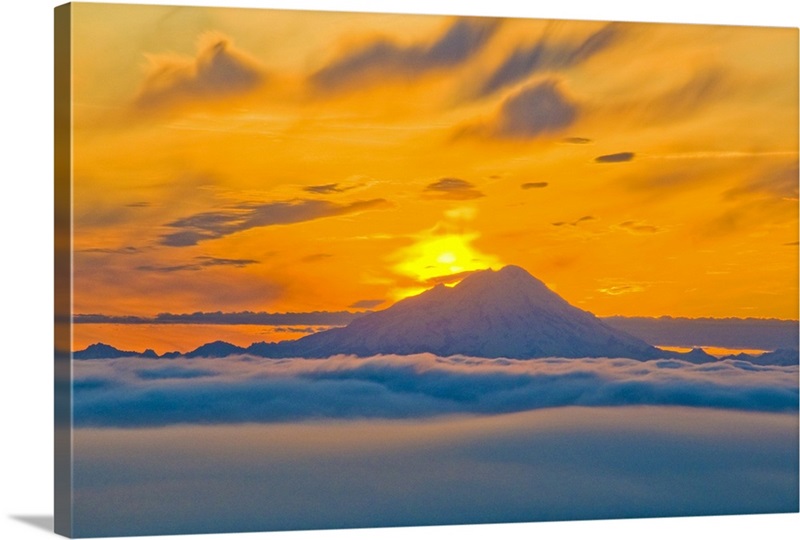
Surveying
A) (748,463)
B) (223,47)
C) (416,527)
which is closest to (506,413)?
(416,527)

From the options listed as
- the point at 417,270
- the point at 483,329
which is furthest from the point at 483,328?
the point at 417,270

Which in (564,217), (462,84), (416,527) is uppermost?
(462,84)

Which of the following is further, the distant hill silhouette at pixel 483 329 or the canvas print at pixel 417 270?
the distant hill silhouette at pixel 483 329

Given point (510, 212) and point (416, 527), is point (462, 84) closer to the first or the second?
point (510, 212)

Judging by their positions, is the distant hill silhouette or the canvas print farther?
the distant hill silhouette

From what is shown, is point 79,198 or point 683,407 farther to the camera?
point 683,407
